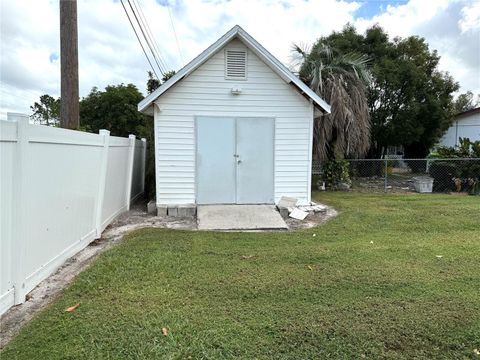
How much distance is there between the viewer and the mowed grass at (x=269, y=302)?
2525 mm

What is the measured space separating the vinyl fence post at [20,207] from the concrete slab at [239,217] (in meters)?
3.46

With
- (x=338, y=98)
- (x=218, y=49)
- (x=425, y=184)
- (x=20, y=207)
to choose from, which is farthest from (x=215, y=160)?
(x=425, y=184)

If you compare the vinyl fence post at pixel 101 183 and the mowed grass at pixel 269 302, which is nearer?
the mowed grass at pixel 269 302

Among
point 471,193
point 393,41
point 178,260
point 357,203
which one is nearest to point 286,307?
point 178,260

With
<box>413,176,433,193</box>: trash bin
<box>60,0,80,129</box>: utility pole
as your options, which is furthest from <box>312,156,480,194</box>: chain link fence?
<box>60,0,80,129</box>: utility pole

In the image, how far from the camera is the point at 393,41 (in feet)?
61.1

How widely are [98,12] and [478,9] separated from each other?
10.6m

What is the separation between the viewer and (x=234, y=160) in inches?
304

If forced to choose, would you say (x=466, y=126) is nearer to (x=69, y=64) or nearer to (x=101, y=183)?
(x=69, y=64)

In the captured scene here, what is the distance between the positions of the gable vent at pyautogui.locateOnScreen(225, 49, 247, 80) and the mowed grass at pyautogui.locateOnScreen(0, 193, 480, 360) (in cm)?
389

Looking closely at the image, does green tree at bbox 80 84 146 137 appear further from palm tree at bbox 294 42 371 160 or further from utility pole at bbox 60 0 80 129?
utility pole at bbox 60 0 80 129

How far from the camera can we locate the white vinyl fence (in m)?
2.81

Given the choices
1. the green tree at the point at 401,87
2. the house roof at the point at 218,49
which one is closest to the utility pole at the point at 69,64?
the house roof at the point at 218,49

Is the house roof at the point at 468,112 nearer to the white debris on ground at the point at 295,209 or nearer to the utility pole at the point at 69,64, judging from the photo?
the white debris on ground at the point at 295,209
